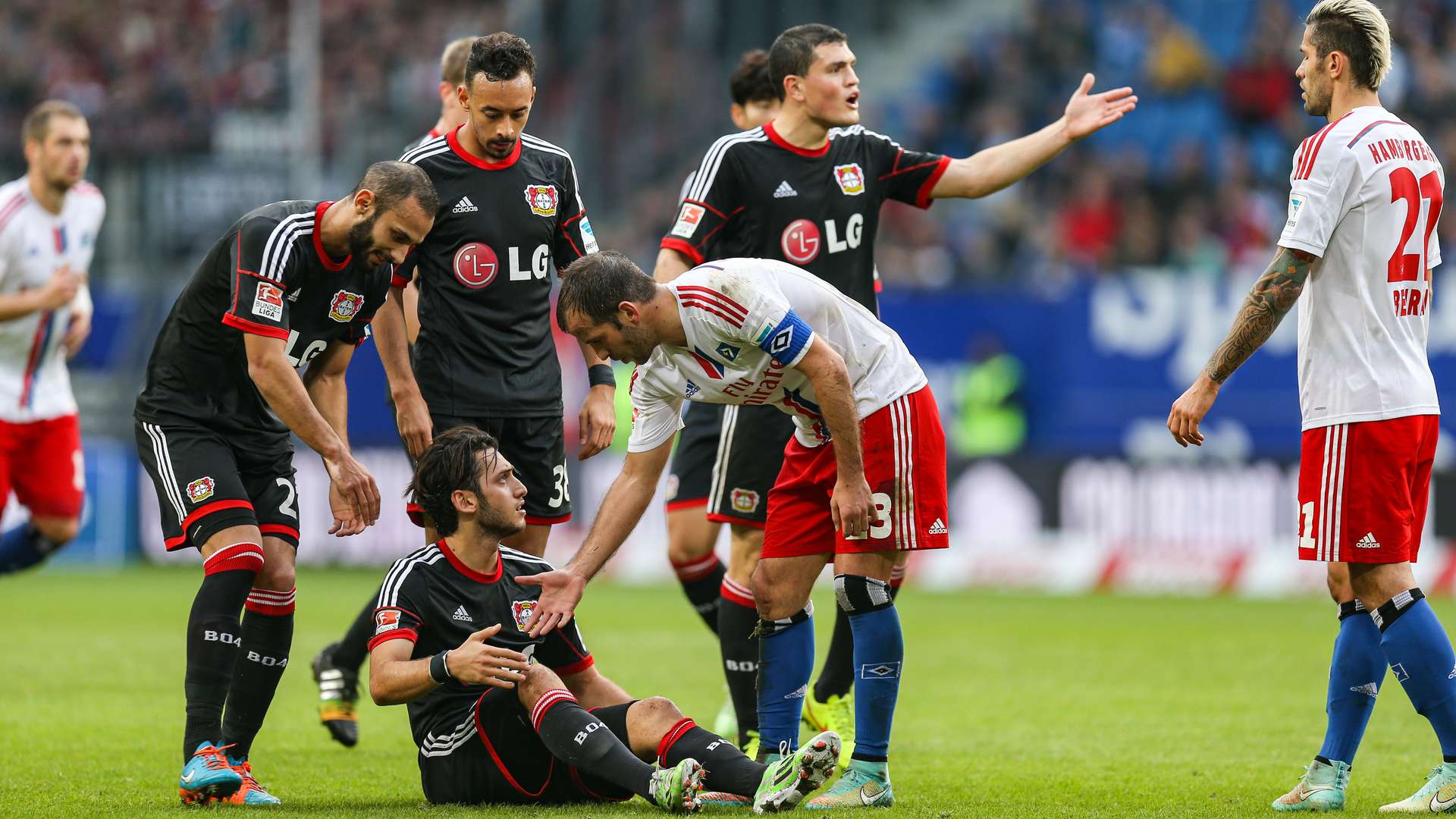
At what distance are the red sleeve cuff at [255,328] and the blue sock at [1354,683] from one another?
3823 millimetres

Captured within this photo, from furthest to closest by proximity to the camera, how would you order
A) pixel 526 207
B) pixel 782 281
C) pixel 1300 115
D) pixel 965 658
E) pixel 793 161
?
pixel 1300 115 < pixel 965 658 < pixel 793 161 < pixel 526 207 < pixel 782 281

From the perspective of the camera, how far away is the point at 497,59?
6512 millimetres

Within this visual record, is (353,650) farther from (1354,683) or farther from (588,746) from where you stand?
(1354,683)

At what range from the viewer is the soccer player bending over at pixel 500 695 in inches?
213

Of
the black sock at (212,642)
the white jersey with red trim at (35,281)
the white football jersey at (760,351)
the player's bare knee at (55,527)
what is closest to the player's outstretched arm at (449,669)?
the black sock at (212,642)

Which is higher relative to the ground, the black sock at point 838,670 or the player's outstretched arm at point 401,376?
the player's outstretched arm at point 401,376

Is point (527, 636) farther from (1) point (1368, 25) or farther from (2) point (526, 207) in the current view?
(1) point (1368, 25)

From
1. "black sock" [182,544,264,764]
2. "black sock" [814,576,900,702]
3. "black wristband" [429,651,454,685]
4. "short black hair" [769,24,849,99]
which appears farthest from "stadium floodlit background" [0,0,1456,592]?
"black wristband" [429,651,454,685]

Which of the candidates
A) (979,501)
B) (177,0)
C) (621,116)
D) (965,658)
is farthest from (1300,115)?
(177,0)

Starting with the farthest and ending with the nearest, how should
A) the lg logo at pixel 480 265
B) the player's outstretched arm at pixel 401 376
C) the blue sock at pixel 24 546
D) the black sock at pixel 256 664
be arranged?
the blue sock at pixel 24 546 → the lg logo at pixel 480 265 → the player's outstretched arm at pixel 401 376 → the black sock at pixel 256 664

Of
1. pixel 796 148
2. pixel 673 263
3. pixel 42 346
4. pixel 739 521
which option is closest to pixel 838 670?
pixel 739 521

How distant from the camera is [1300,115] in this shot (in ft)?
62.7

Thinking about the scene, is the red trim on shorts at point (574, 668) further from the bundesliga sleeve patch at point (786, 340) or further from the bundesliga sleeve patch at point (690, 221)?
the bundesliga sleeve patch at point (690, 221)

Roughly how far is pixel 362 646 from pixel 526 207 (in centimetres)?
230
